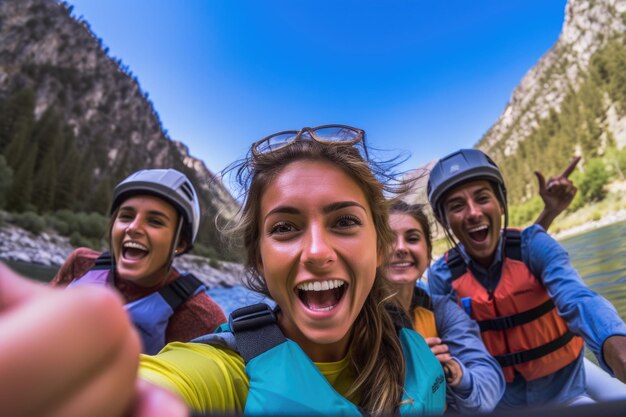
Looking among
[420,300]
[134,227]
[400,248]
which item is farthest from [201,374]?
[134,227]

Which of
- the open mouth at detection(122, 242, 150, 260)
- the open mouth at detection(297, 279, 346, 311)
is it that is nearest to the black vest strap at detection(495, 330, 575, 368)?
the open mouth at detection(297, 279, 346, 311)

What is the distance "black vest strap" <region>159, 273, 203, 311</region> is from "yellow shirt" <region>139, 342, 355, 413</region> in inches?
66.3

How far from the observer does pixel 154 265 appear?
9.39ft

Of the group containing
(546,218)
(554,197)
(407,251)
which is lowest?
(407,251)

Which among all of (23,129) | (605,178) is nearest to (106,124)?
(23,129)

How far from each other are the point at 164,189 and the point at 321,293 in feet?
6.69

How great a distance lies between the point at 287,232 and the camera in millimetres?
1446

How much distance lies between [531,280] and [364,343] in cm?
200

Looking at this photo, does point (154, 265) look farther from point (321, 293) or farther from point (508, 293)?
point (508, 293)

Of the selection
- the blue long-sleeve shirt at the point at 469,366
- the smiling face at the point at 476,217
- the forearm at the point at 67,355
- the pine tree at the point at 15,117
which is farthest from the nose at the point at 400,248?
the pine tree at the point at 15,117

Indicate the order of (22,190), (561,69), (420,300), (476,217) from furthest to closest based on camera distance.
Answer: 1. (561,69)
2. (22,190)
3. (476,217)
4. (420,300)

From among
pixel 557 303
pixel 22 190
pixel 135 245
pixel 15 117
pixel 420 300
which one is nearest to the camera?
pixel 557 303

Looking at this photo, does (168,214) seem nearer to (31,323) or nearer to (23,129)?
(31,323)

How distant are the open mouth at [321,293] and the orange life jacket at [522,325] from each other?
6.37 ft
